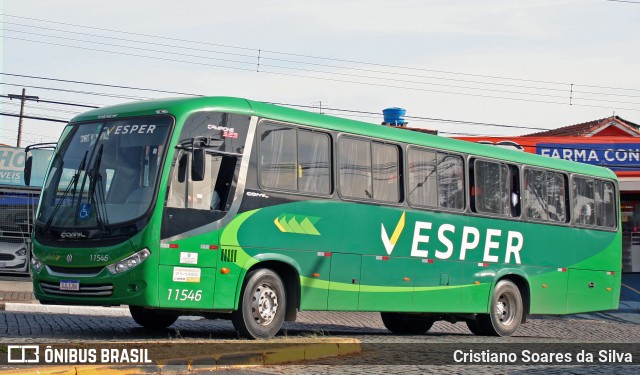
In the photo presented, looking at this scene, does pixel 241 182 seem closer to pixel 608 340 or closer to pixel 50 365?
pixel 50 365

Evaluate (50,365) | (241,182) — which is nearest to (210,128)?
(241,182)

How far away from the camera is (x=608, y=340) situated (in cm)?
1823

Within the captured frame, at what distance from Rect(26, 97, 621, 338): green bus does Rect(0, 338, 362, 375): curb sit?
144 centimetres

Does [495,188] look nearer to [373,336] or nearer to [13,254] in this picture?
[373,336]

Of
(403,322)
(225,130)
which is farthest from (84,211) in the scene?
(403,322)

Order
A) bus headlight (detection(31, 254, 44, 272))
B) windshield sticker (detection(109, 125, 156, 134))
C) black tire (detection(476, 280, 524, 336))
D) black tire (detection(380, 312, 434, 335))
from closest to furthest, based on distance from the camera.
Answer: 1. windshield sticker (detection(109, 125, 156, 134))
2. bus headlight (detection(31, 254, 44, 272))
3. black tire (detection(476, 280, 524, 336))
4. black tire (detection(380, 312, 434, 335))

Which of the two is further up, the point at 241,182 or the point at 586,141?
the point at 586,141

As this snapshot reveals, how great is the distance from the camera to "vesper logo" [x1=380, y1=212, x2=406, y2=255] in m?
15.8

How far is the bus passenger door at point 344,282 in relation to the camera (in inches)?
579

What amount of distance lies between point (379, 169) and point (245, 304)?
12.0ft

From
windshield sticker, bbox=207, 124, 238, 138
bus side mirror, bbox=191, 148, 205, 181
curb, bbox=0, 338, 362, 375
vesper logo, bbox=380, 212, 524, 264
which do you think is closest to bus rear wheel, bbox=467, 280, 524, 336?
vesper logo, bbox=380, 212, 524, 264

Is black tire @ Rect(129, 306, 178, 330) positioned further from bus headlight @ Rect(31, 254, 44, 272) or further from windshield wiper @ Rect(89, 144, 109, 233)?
windshield wiper @ Rect(89, 144, 109, 233)

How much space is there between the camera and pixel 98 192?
12883 mm

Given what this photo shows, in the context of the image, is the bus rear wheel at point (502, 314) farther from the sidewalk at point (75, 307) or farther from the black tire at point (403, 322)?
the sidewalk at point (75, 307)
